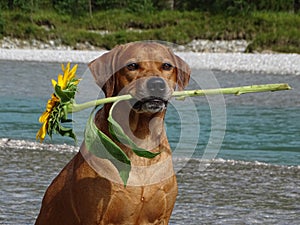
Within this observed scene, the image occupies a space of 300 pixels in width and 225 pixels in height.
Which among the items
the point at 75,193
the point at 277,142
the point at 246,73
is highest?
the point at 75,193

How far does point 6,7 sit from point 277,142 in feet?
132

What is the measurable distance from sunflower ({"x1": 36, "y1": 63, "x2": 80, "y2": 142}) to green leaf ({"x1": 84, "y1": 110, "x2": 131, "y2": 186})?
0.12 meters

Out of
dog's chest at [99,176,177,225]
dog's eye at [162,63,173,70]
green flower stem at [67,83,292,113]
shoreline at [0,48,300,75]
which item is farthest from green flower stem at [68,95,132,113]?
shoreline at [0,48,300,75]

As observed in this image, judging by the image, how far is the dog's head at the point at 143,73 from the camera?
14.8 feet

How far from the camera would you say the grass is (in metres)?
39.9

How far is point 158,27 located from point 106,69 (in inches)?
1612

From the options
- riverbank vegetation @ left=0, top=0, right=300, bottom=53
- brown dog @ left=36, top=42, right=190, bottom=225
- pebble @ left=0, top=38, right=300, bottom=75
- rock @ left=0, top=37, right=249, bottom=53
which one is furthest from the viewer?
riverbank vegetation @ left=0, top=0, right=300, bottom=53

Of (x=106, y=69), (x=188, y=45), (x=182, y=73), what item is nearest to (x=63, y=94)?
(x=106, y=69)

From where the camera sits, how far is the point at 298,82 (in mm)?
22672

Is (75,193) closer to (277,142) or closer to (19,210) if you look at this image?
(19,210)

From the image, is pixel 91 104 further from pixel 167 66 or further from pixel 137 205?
pixel 137 205

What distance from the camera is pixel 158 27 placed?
45469mm

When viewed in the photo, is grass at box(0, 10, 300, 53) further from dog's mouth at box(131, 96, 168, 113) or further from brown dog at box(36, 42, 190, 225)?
dog's mouth at box(131, 96, 168, 113)

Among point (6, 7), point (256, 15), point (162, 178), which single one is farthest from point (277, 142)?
point (6, 7)
